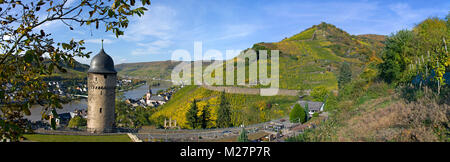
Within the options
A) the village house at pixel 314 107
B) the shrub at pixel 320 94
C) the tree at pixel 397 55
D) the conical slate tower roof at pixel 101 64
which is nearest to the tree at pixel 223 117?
the village house at pixel 314 107

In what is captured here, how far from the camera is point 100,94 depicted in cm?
2061

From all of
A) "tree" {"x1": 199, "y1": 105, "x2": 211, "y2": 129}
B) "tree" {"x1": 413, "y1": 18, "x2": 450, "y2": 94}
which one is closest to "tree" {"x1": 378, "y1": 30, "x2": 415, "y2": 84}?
"tree" {"x1": 413, "y1": 18, "x2": 450, "y2": 94}

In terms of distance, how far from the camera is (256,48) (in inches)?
2172

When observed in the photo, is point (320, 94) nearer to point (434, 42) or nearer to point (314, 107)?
point (314, 107)

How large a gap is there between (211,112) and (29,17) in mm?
28576

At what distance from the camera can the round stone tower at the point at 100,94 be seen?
20578 mm

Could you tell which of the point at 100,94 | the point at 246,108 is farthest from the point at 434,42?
the point at 100,94

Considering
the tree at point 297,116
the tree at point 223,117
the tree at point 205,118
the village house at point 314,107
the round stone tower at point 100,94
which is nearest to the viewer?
the round stone tower at point 100,94

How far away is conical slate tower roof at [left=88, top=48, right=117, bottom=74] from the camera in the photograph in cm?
2075

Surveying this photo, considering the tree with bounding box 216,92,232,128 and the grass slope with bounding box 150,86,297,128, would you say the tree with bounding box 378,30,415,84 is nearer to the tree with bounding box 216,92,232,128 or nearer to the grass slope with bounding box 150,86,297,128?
the grass slope with bounding box 150,86,297,128

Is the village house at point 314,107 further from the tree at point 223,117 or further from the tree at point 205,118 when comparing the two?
the tree at point 205,118

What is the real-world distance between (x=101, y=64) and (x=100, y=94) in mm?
2532
